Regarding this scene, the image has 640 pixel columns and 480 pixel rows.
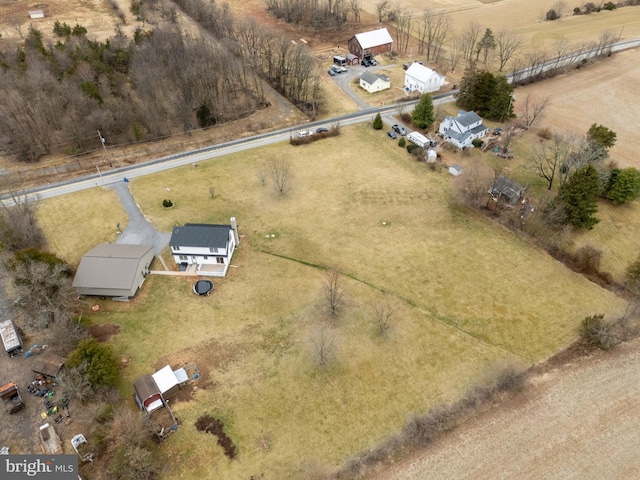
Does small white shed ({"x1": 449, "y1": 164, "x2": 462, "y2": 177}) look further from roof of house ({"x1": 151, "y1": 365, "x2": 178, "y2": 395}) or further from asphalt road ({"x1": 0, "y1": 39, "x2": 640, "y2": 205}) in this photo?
roof of house ({"x1": 151, "y1": 365, "x2": 178, "y2": 395})

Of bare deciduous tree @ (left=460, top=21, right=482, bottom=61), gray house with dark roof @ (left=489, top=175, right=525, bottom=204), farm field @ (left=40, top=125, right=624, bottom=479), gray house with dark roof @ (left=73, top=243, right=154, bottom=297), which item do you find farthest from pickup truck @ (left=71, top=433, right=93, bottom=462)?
bare deciduous tree @ (left=460, top=21, right=482, bottom=61)

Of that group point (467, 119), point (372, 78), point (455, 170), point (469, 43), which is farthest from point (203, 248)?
point (469, 43)

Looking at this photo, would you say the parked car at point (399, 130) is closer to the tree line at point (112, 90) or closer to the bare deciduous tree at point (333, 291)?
the tree line at point (112, 90)

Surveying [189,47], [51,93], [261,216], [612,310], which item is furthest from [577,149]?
[51,93]

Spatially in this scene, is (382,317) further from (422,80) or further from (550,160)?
(422,80)

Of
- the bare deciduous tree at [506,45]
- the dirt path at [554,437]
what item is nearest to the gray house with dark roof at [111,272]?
the dirt path at [554,437]

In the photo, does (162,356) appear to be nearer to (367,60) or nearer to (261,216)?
(261,216)

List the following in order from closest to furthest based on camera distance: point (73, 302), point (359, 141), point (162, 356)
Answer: point (162, 356)
point (73, 302)
point (359, 141)
